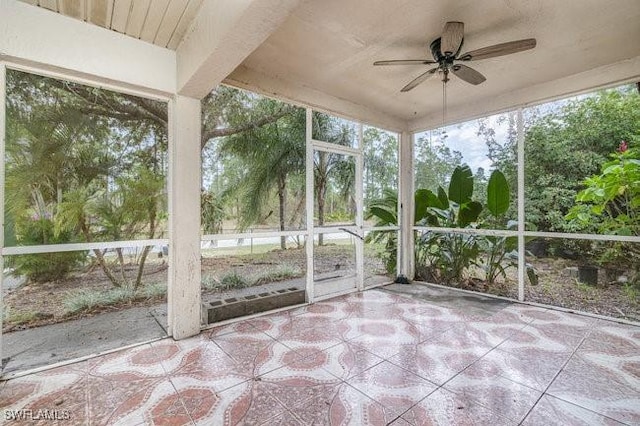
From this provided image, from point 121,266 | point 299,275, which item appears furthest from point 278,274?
point 121,266

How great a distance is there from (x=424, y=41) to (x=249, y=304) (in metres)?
3.35

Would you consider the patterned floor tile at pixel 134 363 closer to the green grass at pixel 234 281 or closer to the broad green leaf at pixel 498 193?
the green grass at pixel 234 281

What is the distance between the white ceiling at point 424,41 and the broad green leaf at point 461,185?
117cm

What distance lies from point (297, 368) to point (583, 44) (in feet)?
13.4

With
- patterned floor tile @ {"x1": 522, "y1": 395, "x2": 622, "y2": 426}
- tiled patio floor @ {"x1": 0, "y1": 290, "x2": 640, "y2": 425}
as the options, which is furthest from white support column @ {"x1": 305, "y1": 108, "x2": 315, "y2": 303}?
patterned floor tile @ {"x1": 522, "y1": 395, "x2": 622, "y2": 426}

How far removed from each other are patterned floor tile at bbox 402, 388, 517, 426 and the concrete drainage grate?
212 centimetres

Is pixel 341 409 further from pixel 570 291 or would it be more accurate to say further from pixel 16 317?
pixel 570 291

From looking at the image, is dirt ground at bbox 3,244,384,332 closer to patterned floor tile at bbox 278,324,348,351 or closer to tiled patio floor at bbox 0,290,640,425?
tiled patio floor at bbox 0,290,640,425

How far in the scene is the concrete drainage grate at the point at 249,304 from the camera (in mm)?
3166

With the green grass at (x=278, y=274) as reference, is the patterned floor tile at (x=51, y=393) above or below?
below

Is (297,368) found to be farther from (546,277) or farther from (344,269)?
(546,277)

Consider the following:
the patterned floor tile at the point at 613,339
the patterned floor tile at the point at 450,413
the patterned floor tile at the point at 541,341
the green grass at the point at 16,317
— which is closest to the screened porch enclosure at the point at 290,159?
the green grass at the point at 16,317

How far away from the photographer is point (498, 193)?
4090 millimetres

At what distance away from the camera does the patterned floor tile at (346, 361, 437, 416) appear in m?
1.86
